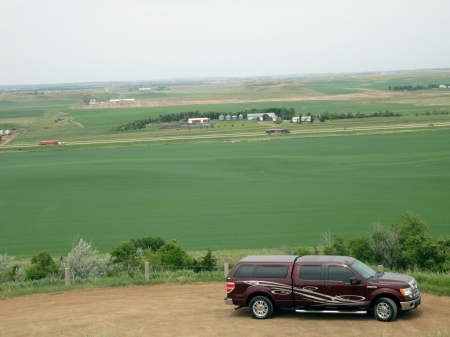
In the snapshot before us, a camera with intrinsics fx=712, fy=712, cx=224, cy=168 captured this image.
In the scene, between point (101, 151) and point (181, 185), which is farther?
point (101, 151)

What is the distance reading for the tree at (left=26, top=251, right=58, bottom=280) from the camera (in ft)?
68.6

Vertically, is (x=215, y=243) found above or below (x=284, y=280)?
below

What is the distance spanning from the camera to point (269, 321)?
1357 cm

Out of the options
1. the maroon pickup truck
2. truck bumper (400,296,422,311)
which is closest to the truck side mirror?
the maroon pickup truck

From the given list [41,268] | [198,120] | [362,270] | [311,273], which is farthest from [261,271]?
[198,120]

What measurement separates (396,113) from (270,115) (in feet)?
64.1

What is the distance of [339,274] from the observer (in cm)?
1339

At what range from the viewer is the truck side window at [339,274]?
43.7 ft

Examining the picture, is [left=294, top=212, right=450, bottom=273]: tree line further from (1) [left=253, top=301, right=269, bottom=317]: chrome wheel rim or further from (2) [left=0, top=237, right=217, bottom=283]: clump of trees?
(1) [left=253, top=301, right=269, bottom=317]: chrome wheel rim

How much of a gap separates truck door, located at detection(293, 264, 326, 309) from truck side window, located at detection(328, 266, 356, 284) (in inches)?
6.5

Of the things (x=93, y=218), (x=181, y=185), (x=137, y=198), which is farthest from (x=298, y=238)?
(x=181, y=185)

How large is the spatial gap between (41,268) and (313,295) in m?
12.1

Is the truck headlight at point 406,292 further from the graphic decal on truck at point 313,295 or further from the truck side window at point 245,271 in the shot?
the truck side window at point 245,271

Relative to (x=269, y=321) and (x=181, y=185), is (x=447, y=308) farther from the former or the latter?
(x=181, y=185)
